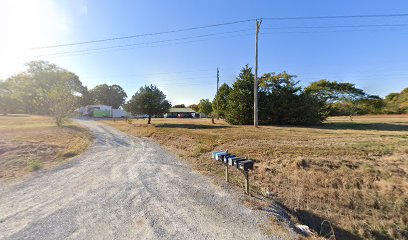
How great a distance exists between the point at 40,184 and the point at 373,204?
9.22 metres

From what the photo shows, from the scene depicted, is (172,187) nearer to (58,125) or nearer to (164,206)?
(164,206)

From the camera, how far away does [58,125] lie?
20.6 metres

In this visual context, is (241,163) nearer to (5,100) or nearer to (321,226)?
Result: (321,226)

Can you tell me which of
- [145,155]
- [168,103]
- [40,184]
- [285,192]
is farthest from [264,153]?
[168,103]

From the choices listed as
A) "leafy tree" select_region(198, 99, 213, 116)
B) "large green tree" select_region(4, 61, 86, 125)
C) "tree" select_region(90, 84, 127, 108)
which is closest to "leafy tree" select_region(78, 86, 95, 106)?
"tree" select_region(90, 84, 127, 108)

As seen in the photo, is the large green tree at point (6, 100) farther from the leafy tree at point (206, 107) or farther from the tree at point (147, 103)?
the leafy tree at point (206, 107)

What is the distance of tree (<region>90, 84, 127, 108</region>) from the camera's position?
75625mm

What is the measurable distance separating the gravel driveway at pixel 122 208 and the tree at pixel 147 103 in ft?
61.6

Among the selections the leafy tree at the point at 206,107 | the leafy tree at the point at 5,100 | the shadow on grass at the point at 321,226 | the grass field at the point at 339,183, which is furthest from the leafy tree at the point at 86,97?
the shadow on grass at the point at 321,226

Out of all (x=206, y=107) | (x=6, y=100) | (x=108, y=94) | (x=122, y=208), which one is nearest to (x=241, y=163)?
(x=122, y=208)

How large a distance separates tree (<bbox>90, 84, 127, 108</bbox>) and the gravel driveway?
3137 inches

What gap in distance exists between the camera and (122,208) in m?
3.72

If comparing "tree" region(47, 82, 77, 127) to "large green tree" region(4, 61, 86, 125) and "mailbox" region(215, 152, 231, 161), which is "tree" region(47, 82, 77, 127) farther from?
"large green tree" region(4, 61, 86, 125)

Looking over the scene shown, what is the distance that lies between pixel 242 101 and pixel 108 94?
69.9 m
